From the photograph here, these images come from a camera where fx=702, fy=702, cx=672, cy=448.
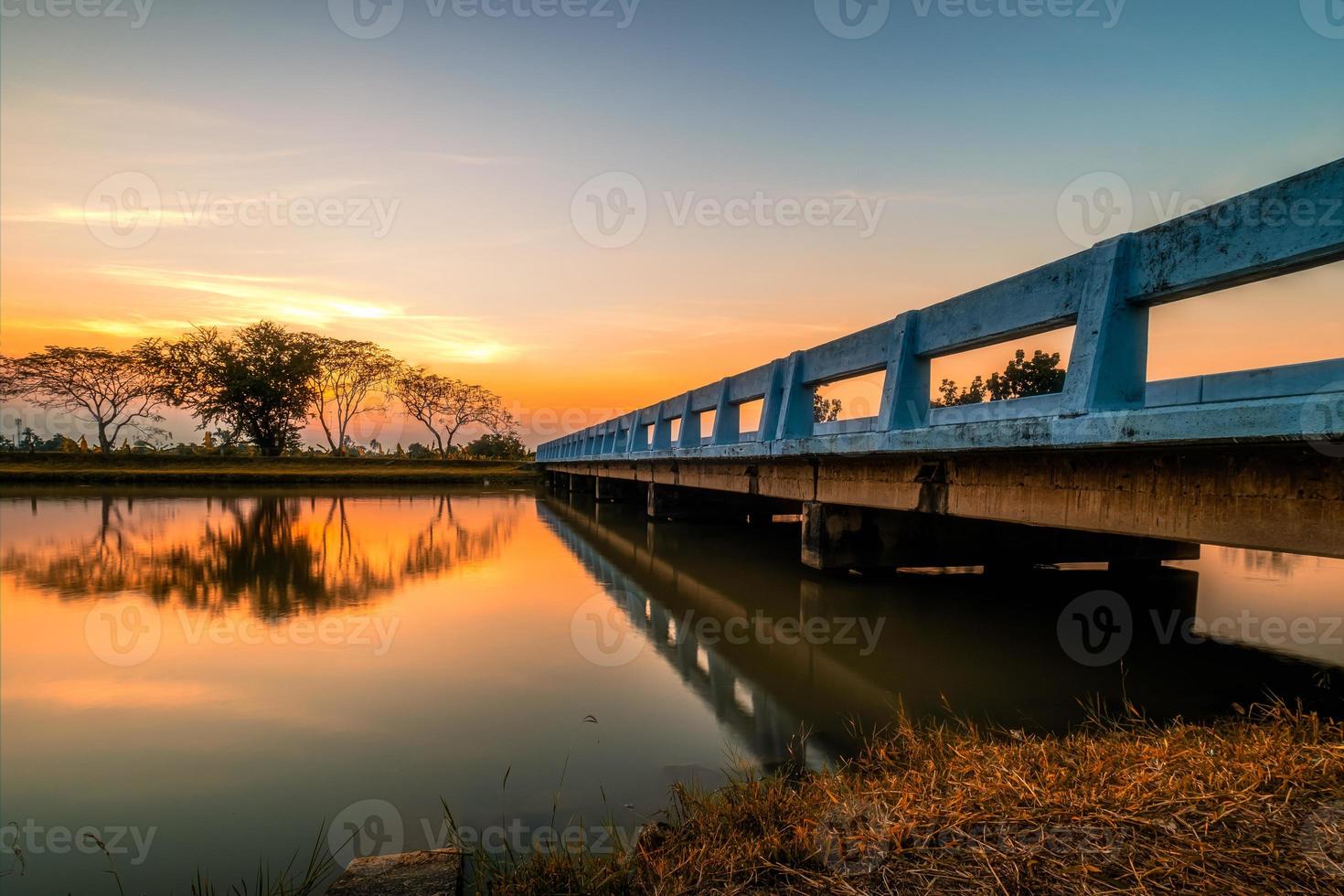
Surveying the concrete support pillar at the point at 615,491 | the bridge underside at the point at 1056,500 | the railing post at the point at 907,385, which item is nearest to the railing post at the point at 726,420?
the bridge underside at the point at 1056,500

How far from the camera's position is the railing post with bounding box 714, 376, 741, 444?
1033 centimetres

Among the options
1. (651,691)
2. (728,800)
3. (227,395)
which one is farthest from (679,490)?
(227,395)

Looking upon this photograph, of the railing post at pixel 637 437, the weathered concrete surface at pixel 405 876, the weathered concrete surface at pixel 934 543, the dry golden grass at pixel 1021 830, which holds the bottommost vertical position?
the weathered concrete surface at pixel 405 876

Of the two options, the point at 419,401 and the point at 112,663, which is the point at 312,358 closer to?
the point at 419,401

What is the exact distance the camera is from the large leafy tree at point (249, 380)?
170 ft

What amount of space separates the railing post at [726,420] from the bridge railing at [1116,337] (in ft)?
10.9

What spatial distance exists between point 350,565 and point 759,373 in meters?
6.90

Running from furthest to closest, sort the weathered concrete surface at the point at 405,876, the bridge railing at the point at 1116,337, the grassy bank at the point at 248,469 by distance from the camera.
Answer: the grassy bank at the point at 248,469
the bridge railing at the point at 1116,337
the weathered concrete surface at the point at 405,876

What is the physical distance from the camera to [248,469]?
44688 millimetres

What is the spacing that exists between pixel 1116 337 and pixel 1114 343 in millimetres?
36

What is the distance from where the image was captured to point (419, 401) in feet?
210

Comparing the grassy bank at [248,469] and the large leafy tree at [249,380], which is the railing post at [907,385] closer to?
the grassy bank at [248,469]

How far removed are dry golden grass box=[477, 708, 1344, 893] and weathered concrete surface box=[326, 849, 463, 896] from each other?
0.47 feet

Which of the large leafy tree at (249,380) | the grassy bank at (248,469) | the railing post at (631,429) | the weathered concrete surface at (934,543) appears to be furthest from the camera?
the large leafy tree at (249,380)
